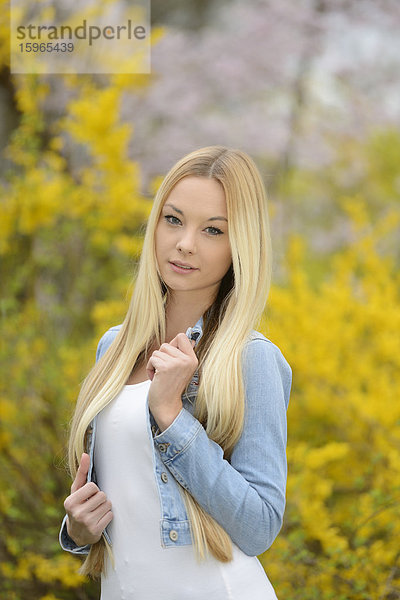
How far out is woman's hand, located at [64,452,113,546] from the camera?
1.52 metres

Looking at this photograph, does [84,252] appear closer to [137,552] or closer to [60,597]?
[60,597]

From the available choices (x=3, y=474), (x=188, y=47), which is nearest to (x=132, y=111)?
(x=188, y=47)

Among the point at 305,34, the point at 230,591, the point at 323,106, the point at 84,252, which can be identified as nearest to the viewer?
the point at 230,591

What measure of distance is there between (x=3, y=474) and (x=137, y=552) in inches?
78.5

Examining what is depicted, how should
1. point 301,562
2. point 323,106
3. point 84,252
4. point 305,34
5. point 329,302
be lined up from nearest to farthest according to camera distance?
point 301,562
point 329,302
point 84,252
point 305,34
point 323,106

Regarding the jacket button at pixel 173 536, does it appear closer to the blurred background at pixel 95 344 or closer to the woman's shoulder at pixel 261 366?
the woman's shoulder at pixel 261 366

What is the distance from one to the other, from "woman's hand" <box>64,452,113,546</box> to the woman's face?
48 cm

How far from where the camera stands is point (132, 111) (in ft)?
24.7

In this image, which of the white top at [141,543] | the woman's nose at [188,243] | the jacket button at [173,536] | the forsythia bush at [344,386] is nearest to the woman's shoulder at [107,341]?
the white top at [141,543]

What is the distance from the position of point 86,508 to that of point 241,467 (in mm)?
366

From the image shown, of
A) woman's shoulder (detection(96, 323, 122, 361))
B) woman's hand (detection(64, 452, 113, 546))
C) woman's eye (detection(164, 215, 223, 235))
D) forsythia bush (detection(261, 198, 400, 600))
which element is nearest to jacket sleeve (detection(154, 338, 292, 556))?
woman's hand (detection(64, 452, 113, 546))

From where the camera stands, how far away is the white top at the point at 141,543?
1.47 m

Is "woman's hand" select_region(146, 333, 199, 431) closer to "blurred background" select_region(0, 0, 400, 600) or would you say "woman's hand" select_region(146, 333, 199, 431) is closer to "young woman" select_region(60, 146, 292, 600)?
"young woman" select_region(60, 146, 292, 600)

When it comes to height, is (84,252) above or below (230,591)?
above
